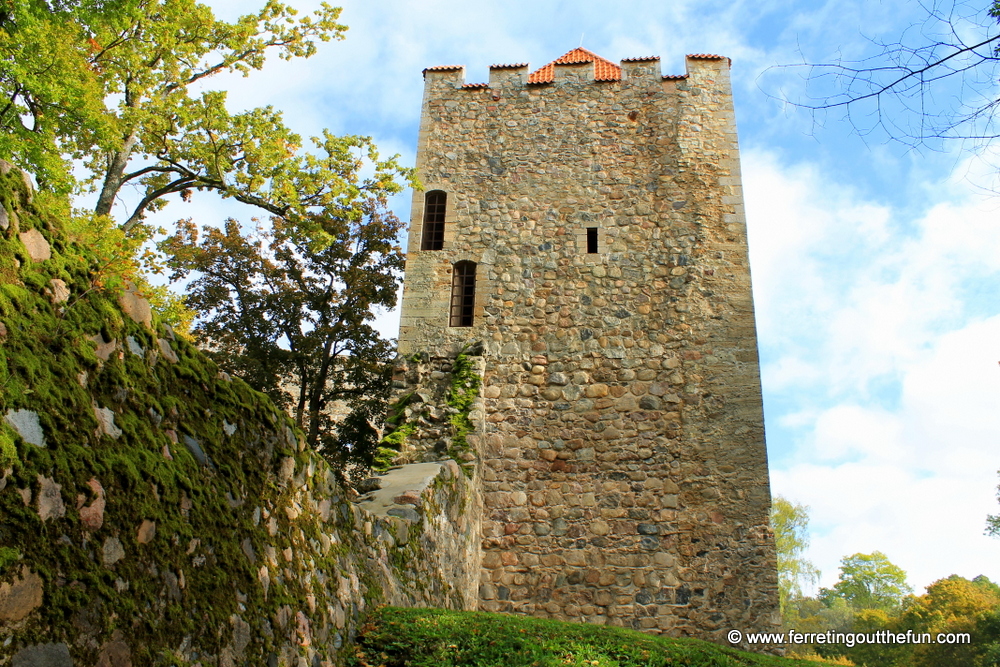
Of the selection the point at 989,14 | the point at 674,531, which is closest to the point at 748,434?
the point at 674,531

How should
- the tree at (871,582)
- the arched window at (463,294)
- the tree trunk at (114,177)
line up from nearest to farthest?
the tree trunk at (114,177) < the arched window at (463,294) < the tree at (871,582)

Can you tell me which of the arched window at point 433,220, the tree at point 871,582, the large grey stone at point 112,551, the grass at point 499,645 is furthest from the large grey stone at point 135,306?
the tree at point 871,582

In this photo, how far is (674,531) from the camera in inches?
325

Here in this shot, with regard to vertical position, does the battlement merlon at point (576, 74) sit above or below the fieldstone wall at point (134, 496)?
above

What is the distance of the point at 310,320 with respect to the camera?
1362 centimetres

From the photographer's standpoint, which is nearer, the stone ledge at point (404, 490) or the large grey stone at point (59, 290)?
the large grey stone at point (59, 290)

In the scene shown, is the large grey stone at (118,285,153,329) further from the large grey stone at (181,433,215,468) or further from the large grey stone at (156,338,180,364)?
the large grey stone at (181,433,215,468)

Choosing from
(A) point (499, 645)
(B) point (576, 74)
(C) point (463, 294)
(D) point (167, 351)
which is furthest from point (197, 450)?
(B) point (576, 74)

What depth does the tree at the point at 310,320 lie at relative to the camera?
42.3 feet

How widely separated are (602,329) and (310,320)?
6.57 m

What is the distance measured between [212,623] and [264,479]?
3.14ft

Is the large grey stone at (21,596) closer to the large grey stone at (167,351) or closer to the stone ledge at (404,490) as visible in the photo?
the large grey stone at (167,351)

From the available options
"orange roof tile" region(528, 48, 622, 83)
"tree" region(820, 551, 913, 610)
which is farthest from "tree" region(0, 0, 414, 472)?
"tree" region(820, 551, 913, 610)

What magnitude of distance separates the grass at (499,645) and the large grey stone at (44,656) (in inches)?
78.5
